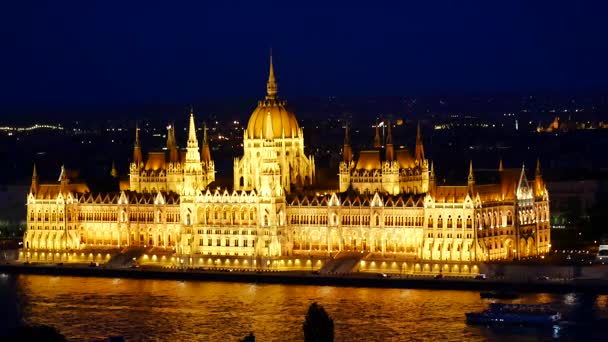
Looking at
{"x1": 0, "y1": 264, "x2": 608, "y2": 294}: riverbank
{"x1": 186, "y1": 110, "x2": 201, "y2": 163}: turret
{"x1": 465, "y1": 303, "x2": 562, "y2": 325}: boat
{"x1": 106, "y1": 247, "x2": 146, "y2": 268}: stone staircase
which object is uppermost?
{"x1": 186, "y1": 110, "x2": 201, "y2": 163}: turret

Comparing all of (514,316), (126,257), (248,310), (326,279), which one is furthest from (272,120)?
(514,316)

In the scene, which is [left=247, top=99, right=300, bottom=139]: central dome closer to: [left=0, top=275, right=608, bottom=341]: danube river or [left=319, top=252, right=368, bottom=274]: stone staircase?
[left=319, top=252, right=368, bottom=274]: stone staircase

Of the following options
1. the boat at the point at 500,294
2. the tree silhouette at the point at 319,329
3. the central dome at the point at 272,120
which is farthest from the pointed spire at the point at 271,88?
the tree silhouette at the point at 319,329

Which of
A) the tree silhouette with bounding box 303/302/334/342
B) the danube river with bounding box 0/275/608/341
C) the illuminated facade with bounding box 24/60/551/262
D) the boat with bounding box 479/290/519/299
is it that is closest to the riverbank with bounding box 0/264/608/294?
the danube river with bounding box 0/275/608/341

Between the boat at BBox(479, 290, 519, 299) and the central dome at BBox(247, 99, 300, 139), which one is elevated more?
the central dome at BBox(247, 99, 300, 139)

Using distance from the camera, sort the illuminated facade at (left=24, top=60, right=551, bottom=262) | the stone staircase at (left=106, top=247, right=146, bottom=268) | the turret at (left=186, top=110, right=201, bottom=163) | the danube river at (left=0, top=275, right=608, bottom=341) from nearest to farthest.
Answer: the danube river at (left=0, top=275, right=608, bottom=341) < the illuminated facade at (left=24, top=60, right=551, bottom=262) < the stone staircase at (left=106, top=247, right=146, bottom=268) < the turret at (left=186, top=110, right=201, bottom=163)

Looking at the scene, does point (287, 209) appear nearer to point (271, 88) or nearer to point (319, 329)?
point (271, 88)

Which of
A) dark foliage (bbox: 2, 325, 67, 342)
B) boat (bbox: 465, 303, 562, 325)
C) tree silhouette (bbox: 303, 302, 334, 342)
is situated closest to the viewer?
dark foliage (bbox: 2, 325, 67, 342)

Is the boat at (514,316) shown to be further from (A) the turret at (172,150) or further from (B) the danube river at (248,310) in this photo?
(A) the turret at (172,150)
